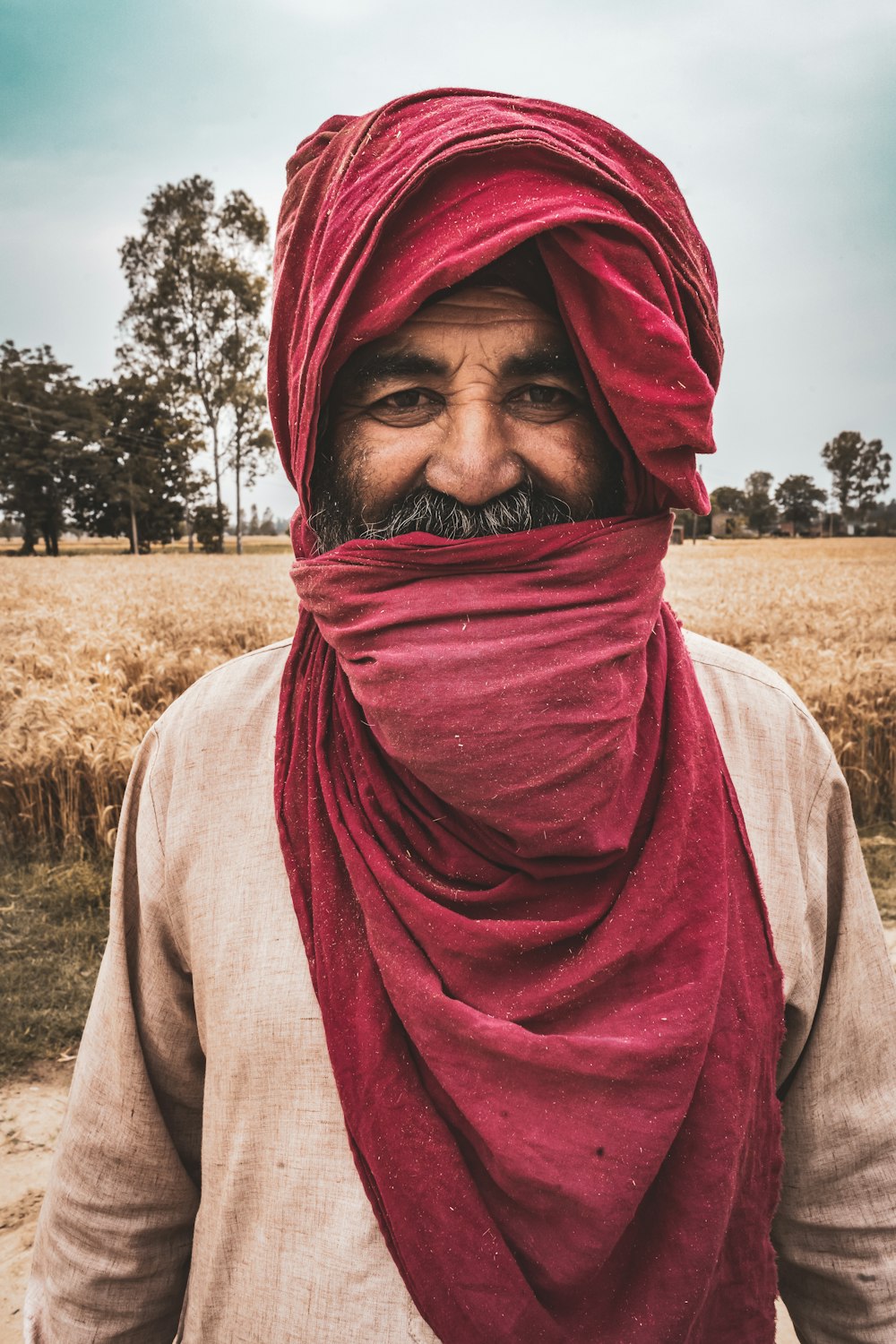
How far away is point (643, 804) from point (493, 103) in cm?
116

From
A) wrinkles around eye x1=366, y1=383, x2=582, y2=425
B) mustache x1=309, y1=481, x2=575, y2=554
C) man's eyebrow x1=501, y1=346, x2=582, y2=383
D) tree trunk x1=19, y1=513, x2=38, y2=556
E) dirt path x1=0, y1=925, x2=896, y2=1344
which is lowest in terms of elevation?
dirt path x1=0, y1=925, x2=896, y2=1344

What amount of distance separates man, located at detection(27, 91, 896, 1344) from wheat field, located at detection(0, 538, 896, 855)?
13.6 feet

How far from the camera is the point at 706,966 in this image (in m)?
1.21

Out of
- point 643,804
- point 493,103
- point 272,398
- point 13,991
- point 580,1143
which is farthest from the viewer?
point 13,991

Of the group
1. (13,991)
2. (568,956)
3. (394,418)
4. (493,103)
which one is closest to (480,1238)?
(568,956)

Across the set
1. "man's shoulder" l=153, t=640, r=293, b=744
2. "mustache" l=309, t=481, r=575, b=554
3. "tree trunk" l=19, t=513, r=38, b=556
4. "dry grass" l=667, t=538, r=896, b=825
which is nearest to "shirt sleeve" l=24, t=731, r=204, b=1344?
"man's shoulder" l=153, t=640, r=293, b=744

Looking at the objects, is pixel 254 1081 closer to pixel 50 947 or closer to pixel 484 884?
pixel 484 884

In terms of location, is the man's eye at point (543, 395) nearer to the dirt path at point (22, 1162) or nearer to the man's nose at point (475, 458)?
the man's nose at point (475, 458)

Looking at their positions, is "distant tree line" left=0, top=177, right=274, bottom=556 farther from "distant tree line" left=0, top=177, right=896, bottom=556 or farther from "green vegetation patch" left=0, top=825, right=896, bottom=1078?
"green vegetation patch" left=0, top=825, right=896, bottom=1078

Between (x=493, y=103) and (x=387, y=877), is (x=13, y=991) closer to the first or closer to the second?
(x=387, y=877)

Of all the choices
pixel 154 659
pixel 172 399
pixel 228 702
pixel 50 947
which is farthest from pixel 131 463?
pixel 228 702

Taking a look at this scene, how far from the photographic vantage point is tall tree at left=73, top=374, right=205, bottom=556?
34.0 meters

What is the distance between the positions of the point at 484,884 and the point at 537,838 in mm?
142

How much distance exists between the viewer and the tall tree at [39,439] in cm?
2209
